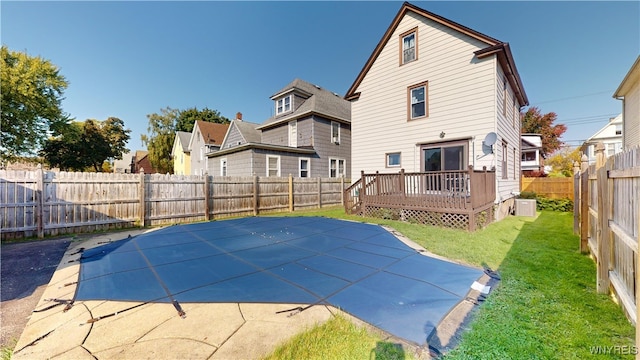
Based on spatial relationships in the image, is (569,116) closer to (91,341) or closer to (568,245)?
(568,245)

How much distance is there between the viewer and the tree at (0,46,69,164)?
16.1m

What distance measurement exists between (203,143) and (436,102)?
71.2 ft

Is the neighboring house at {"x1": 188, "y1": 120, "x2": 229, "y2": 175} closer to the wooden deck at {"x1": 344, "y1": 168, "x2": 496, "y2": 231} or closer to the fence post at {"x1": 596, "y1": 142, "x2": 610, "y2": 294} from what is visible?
the wooden deck at {"x1": 344, "y1": 168, "x2": 496, "y2": 231}

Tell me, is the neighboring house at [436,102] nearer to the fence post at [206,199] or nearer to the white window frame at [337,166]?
the white window frame at [337,166]

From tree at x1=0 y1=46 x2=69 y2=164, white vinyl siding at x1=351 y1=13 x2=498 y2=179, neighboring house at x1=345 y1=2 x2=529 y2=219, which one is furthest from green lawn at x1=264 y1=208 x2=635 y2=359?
tree at x1=0 y1=46 x2=69 y2=164

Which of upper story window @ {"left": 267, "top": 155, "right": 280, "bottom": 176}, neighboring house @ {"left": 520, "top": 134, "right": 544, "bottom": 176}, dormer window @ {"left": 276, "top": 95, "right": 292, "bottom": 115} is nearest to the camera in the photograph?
upper story window @ {"left": 267, "top": 155, "right": 280, "bottom": 176}

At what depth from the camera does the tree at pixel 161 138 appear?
3042 centimetres

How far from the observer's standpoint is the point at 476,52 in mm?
8484

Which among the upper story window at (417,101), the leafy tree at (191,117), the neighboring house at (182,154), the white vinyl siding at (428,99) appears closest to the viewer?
the white vinyl siding at (428,99)

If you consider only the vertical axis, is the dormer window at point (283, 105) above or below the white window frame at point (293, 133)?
above

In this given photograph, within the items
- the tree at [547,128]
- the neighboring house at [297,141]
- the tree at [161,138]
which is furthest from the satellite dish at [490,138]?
the tree at [161,138]

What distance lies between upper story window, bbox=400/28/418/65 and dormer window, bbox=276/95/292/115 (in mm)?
9411

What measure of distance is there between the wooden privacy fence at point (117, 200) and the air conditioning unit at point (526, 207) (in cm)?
1041

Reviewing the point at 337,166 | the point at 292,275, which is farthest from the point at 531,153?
the point at 292,275
